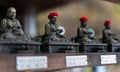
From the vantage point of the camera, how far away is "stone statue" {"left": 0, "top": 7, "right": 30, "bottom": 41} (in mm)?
1203

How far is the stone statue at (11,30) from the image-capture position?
3.95 ft

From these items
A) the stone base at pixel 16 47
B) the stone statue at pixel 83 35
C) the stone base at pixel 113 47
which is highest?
the stone statue at pixel 83 35

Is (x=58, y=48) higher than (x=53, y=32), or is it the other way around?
(x=53, y=32)

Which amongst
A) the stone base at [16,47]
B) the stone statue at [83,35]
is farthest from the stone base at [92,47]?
the stone base at [16,47]

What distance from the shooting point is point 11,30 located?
1.25 metres

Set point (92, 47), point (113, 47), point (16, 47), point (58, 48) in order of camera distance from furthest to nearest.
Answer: point (113, 47) < point (92, 47) < point (58, 48) < point (16, 47)

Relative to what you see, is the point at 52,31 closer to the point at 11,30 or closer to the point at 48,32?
the point at 48,32

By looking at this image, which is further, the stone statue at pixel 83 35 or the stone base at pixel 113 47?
the stone base at pixel 113 47

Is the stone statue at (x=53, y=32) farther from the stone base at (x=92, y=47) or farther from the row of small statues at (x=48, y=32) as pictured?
the stone base at (x=92, y=47)

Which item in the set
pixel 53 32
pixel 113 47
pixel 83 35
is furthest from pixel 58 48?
pixel 113 47

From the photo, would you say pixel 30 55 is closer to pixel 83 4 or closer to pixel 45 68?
pixel 45 68

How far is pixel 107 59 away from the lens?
1.61 metres

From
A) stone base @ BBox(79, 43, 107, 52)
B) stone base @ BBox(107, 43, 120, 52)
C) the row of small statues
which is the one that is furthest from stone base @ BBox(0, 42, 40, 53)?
A: stone base @ BBox(107, 43, 120, 52)

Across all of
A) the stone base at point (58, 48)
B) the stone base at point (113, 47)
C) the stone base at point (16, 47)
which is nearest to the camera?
the stone base at point (16, 47)
